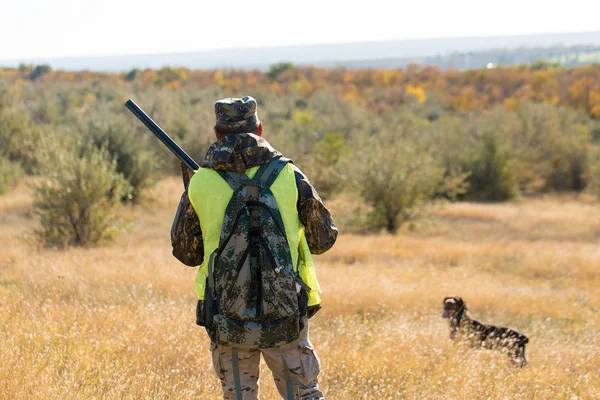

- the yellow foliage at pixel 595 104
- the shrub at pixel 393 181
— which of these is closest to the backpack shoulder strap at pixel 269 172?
the shrub at pixel 393 181

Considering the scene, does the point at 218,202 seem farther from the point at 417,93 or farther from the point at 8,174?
the point at 417,93

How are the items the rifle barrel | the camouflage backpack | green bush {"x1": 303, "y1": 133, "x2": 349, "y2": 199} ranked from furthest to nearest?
green bush {"x1": 303, "y1": 133, "x2": 349, "y2": 199} < the rifle barrel < the camouflage backpack

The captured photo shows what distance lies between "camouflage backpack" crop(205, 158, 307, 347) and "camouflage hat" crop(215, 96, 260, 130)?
9.6 inches

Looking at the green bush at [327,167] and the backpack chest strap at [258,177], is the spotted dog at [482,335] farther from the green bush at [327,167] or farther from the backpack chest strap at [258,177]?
the green bush at [327,167]

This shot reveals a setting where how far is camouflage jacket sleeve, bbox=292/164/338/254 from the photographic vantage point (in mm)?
2834

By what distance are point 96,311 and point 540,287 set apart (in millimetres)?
8348

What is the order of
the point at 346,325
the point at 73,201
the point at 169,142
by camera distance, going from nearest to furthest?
the point at 169,142 → the point at 346,325 → the point at 73,201

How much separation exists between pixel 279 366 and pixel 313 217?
0.78 m

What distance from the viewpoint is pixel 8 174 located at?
A: 23.2 meters

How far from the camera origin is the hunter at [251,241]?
8.88 ft

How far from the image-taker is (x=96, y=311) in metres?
5.73

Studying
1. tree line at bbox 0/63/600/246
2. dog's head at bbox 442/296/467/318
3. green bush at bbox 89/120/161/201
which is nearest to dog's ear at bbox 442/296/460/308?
dog's head at bbox 442/296/467/318

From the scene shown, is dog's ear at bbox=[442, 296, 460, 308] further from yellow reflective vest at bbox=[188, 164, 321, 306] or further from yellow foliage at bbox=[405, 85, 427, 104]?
yellow foliage at bbox=[405, 85, 427, 104]

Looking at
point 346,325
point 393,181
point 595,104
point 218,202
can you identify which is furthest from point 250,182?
point 595,104
